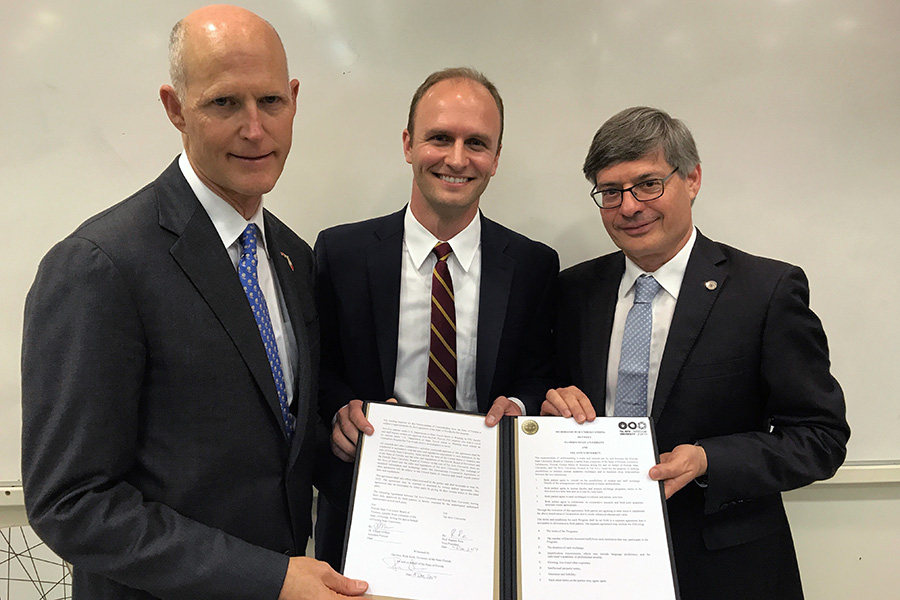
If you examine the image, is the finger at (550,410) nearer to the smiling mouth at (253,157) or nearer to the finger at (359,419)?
the finger at (359,419)

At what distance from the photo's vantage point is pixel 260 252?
1.48 meters

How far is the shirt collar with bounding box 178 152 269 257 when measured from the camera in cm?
133

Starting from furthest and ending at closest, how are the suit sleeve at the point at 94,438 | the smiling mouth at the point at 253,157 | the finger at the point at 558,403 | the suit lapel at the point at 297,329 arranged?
the finger at the point at 558,403 → the suit lapel at the point at 297,329 → the smiling mouth at the point at 253,157 → the suit sleeve at the point at 94,438

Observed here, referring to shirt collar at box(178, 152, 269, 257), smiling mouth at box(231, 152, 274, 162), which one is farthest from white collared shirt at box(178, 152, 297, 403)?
smiling mouth at box(231, 152, 274, 162)

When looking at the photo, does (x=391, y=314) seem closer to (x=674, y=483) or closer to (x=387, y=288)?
(x=387, y=288)

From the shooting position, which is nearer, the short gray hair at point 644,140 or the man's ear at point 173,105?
the man's ear at point 173,105

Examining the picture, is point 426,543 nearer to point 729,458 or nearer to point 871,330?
point 729,458

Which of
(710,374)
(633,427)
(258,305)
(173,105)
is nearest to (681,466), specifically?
(633,427)

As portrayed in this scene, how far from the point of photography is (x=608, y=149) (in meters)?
1.75

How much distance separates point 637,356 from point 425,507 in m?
0.80

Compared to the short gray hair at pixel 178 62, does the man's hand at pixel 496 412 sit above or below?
below

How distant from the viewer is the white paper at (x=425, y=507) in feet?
4.16

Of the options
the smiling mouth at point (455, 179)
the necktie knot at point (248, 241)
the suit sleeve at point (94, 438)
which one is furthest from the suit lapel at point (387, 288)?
the suit sleeve at point (94, 438)

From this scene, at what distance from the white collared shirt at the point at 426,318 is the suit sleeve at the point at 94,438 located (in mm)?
848
